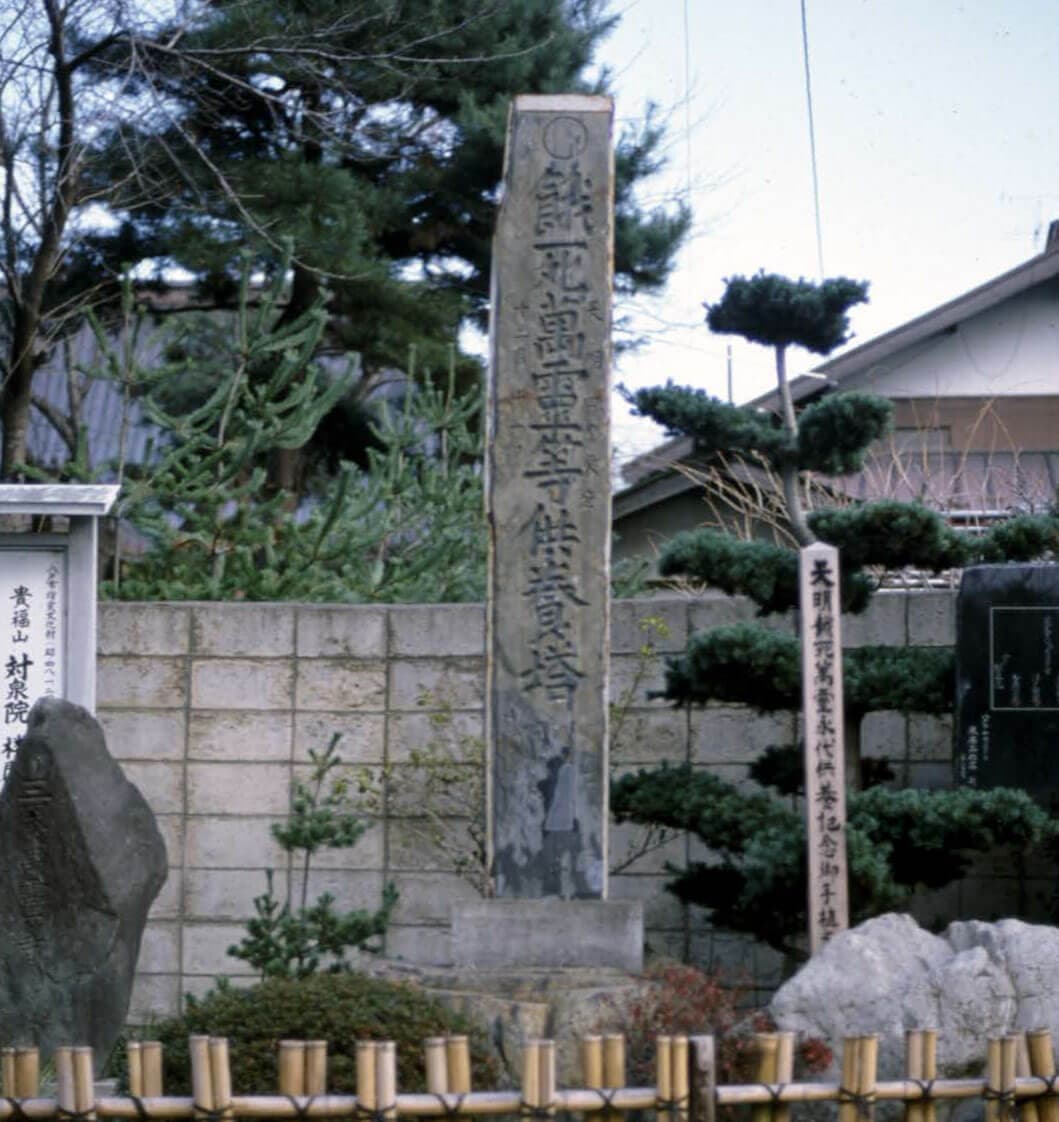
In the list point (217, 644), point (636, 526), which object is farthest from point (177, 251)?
point (217, 644)

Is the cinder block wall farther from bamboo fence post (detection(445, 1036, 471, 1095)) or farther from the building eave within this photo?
the building eave

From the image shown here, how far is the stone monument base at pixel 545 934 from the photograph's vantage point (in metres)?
6.93

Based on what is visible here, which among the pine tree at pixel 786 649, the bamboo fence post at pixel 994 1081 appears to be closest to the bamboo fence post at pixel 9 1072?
the bamboo fence post at pixel 994 1081

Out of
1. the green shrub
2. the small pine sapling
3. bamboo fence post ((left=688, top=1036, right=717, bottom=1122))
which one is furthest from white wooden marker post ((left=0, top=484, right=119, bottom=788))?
bamboo fence post ((left=688, top=1036, right=717, bottom=1122))

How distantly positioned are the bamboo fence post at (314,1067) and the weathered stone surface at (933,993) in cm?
181

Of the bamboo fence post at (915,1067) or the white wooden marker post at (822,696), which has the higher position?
the white wooden marker post at (822,696)

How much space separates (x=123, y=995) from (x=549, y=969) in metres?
1.56

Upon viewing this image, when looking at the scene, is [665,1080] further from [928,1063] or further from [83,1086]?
[83,1086]

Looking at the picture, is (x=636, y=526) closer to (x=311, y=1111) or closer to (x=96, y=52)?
(x=96, y=52)

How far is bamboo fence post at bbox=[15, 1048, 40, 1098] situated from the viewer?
202 inches

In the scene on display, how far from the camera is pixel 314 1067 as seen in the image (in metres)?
5.03

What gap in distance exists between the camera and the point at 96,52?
13500 mm

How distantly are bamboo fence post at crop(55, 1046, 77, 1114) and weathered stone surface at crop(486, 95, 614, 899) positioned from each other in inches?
92.2

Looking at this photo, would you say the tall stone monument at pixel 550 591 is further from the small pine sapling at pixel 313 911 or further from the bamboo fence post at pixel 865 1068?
the bamboo fence post at pixel 865 1068
